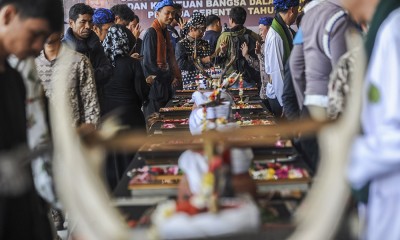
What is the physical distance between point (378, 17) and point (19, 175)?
96cm

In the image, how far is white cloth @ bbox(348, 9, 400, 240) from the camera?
1.29m

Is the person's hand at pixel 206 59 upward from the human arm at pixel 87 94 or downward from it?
downward

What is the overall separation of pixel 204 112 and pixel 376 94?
133cm

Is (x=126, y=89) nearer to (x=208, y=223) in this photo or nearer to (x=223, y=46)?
(x=223, y=46)

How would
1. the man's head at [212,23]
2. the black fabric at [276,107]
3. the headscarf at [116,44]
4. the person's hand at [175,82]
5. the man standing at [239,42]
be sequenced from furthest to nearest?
1. the man's head at [212,23]
2. the man standing at [239,42]
3. the person's hand at [175,82]
4. the black fabric at [276,107]
5. the headscarf at [116,44]

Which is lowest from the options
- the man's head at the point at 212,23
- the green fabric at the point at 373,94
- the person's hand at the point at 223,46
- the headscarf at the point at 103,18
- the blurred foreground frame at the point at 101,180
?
the person's hand at the point at 223,46

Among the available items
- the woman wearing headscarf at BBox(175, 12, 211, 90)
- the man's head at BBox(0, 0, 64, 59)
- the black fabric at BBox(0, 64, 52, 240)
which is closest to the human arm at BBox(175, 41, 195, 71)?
the woman wearing headscarf at BBox(175, 12, 211, 90)

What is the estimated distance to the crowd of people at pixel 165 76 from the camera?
1354mm

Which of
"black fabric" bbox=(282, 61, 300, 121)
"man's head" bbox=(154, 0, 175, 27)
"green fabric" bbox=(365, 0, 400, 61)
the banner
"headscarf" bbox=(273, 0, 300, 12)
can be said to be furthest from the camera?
the banner

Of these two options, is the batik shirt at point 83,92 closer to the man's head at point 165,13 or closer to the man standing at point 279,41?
the man standing at point 279,41

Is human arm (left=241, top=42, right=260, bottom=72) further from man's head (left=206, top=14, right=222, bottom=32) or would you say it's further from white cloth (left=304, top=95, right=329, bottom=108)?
white cloth (left=304, top=95, right=329, bottom=108)

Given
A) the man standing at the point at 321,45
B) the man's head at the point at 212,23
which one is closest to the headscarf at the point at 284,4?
the man standing at the point at 321,45

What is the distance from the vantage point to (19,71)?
1779 mm

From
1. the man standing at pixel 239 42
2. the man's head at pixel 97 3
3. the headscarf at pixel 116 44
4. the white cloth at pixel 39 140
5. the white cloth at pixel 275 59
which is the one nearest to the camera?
the white cloth at pixel 39 140
